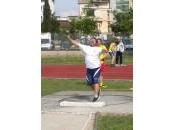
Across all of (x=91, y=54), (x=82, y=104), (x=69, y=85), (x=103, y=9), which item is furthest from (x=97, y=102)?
(x=103, y=9)

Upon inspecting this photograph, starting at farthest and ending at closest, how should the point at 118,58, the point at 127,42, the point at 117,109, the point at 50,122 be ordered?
1. the point at 127,42
2. the point at 118,58
3. the point at 117,109
4. the point at 50,122

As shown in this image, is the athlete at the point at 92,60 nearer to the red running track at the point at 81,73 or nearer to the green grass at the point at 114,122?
the green grass at the point at 114,122

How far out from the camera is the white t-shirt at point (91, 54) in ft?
39.5

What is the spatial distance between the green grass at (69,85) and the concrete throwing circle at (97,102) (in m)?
2.29

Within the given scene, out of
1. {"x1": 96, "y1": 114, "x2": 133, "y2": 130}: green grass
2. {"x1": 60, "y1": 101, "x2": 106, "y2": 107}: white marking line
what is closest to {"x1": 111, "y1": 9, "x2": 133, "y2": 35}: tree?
{"x1": 60, "y1": 101, "x2": 106, "y2": 107}: white marking line

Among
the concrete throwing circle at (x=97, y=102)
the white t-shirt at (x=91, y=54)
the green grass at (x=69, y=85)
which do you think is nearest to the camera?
the concrete throwing circle at (x=97, y=102)

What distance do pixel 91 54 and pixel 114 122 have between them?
2609 millimetres

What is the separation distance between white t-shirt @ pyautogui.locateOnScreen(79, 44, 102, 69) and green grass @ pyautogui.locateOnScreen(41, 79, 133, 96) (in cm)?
401

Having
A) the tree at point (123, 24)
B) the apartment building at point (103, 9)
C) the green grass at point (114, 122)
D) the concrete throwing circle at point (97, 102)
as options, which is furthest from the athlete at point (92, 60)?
the apartment building at point (103, 9)
